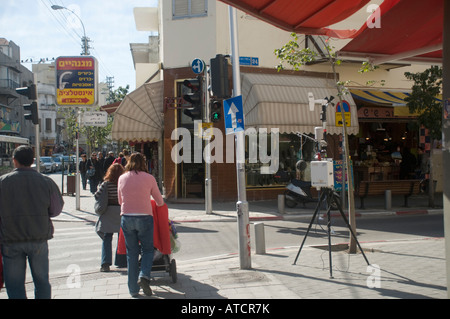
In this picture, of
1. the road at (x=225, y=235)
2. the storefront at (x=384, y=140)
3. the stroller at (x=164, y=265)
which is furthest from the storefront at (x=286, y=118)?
the stroller at (x=164, y=265)

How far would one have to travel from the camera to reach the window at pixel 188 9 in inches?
659

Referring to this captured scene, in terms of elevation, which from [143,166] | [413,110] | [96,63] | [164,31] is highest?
[164,31]

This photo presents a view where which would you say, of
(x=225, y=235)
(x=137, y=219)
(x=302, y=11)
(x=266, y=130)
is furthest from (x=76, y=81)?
(x=302, y=11)

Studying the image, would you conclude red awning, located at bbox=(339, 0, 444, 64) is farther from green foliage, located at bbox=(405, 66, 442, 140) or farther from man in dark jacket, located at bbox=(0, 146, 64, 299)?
green foliage, located at bbox=(405, 66, 442, 140)

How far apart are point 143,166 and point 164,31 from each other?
12572 mm

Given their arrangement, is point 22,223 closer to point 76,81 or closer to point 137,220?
point 137,220

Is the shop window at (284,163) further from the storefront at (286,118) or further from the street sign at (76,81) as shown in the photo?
the street sign at (76,81)

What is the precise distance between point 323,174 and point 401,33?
2.24m

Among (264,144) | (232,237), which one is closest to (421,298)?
(232,237)

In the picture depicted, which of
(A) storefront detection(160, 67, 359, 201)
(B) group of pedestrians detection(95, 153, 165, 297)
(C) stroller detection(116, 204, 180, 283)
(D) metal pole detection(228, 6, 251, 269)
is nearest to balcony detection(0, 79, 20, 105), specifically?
(A) storefront detection(160, 67, 359, 201)

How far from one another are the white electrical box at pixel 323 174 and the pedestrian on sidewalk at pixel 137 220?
8.15 feet

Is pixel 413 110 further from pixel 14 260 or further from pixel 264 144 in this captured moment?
pixel 14 260

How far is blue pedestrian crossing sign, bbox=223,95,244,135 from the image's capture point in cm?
676

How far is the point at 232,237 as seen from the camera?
34.0 ft
